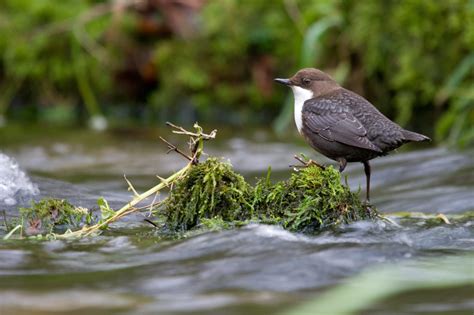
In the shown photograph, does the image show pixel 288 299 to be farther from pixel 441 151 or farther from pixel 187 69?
pixel 187 69

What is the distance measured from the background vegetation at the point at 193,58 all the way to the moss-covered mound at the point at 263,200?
14.7 ft

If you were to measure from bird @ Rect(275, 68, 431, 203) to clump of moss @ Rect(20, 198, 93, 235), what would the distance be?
64.9 inches

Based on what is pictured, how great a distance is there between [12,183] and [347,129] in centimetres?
217

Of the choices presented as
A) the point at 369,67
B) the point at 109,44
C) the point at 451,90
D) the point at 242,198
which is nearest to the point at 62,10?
the point at 109,44

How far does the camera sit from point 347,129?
5633 mm

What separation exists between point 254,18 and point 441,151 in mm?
3742

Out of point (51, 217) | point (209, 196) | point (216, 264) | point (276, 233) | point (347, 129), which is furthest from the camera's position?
point (347, 129)

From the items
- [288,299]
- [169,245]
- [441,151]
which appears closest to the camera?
[288,299]

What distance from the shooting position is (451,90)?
320 inches

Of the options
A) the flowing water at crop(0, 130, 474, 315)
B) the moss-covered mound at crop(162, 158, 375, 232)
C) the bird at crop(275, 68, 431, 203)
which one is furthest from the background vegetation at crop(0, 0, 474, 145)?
the moss-covered mound at crop(162, 158, 375, 232)

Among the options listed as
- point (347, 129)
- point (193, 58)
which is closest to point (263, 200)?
point (347, 129)

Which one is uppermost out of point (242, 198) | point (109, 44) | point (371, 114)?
point (109, 44)

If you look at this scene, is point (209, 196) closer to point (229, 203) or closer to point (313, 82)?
point (229, 203)

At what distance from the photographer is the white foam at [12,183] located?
18.2 ft
